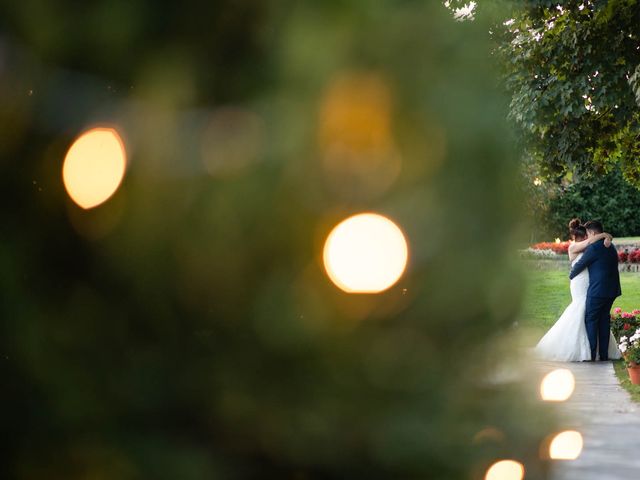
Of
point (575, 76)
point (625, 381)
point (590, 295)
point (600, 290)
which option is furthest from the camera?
point (575, 76)

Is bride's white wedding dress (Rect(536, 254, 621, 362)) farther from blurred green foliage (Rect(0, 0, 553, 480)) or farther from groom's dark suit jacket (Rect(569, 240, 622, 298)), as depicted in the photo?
blurred green foliage (Rect(0, 0, 553, 480))

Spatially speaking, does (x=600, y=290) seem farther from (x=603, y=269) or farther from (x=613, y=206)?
(x=613, y=206)

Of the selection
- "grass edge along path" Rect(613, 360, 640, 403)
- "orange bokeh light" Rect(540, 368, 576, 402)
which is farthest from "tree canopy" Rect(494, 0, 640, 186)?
"orange bokeh light" Rect(540, 368, 576, 402)

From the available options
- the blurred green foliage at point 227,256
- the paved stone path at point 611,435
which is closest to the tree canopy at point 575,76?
the paved stone path at point 611,435

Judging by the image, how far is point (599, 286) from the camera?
42.7ft

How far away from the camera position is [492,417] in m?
0.91

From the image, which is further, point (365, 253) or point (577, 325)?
point (577, 325)

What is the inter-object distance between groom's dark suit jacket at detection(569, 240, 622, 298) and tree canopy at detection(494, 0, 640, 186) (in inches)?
52.7

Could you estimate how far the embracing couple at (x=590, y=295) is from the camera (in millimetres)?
12945

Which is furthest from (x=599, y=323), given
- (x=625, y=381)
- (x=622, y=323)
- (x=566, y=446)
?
(x=566, y=446)

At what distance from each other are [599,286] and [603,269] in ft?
0.80

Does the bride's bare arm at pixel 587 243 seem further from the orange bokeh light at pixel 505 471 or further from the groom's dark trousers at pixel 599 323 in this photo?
the orange bokeh light at pixel 505 471

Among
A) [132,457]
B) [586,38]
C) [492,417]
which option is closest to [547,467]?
[492,417]

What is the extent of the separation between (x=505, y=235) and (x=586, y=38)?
49.5 ft
